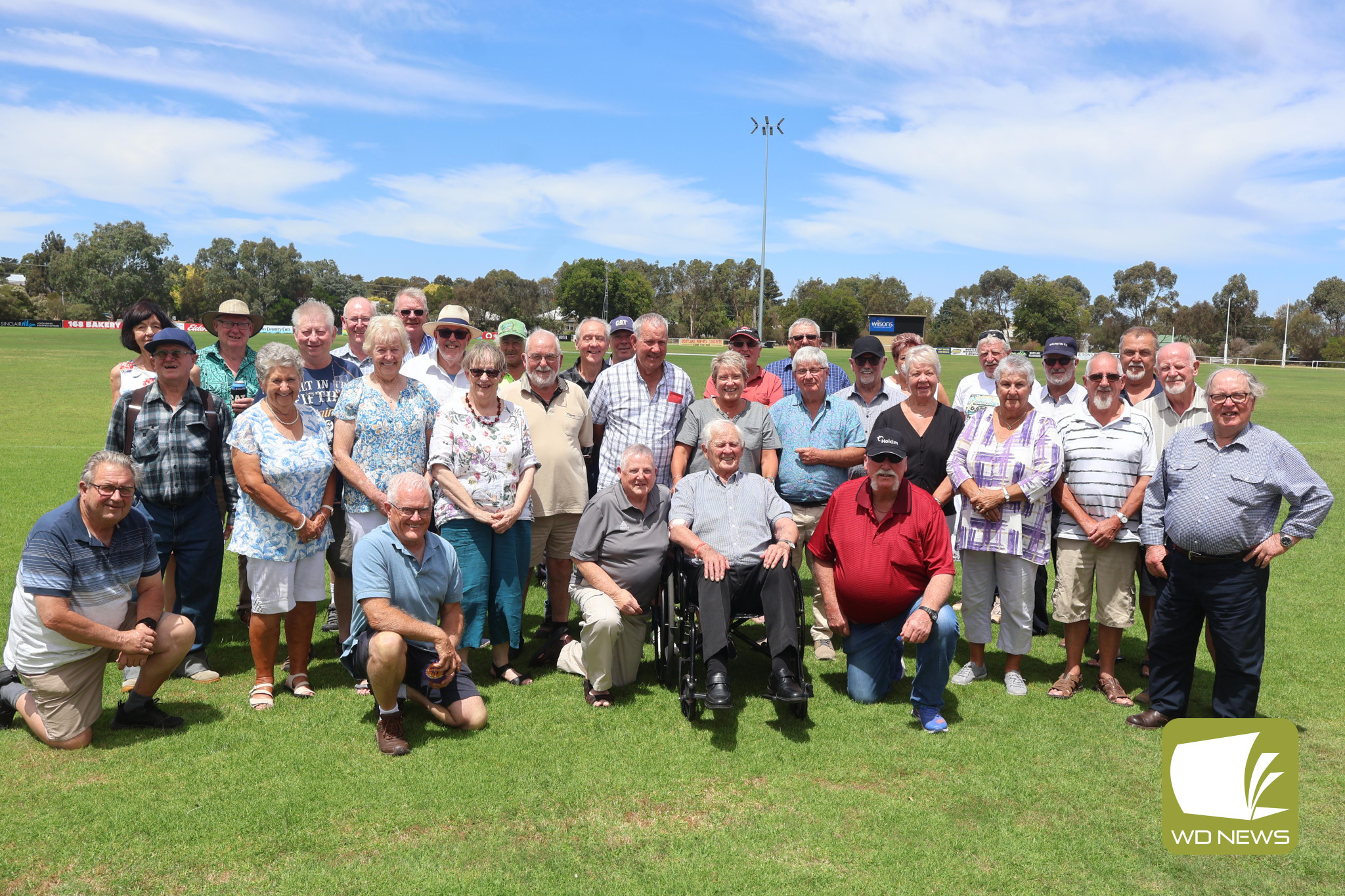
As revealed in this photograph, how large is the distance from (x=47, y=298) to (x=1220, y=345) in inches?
4980

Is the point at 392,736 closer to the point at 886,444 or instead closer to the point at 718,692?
the point at 718,692

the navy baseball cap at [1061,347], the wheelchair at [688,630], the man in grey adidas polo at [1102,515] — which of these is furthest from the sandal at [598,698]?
the navy baseball cap at [1061,347]

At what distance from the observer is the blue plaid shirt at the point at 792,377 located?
21.2 feet

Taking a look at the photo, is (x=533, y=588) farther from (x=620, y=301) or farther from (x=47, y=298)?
(x=620, y=301)

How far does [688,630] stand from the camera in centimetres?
461

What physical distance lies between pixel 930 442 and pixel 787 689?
2.02 m

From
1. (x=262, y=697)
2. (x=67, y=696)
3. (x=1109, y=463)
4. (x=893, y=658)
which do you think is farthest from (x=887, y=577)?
(x=67, y=696)

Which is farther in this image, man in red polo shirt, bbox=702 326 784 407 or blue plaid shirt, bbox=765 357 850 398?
blue plaid shirt, bbox=765 357 850 398

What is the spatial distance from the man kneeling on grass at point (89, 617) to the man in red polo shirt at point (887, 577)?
3445 millimetres

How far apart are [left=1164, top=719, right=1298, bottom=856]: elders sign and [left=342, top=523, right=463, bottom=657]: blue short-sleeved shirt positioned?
3476 millimetres

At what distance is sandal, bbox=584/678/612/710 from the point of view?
15.2 feet

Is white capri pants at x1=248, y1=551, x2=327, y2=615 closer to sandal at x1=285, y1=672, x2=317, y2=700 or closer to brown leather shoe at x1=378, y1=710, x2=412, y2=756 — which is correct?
sandal at x1=285, y1=672, x2=317, y2=700

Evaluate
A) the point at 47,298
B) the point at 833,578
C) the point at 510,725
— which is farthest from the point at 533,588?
the point at 47,298

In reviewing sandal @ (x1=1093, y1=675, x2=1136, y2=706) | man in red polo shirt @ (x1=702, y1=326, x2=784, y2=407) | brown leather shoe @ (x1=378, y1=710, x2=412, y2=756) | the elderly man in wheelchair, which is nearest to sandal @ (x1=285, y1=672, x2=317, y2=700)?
brown leather shoe @ (x1=378, y1=710, x2=412, y2=756)
